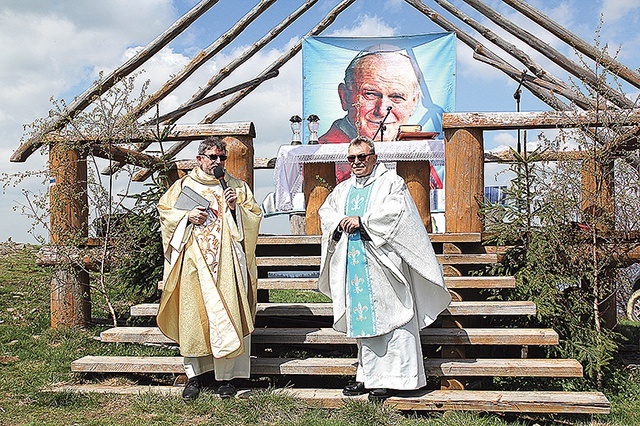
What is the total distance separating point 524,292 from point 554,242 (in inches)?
20.0

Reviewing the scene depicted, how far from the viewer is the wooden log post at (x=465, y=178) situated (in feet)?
23.0

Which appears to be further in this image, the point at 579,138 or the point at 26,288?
the point at 26,288

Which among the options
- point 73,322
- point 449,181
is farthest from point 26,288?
point 449,181

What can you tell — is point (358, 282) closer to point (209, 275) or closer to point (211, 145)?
point (209, 275)

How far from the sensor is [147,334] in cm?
641

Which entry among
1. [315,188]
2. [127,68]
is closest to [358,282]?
Result: [315,188]

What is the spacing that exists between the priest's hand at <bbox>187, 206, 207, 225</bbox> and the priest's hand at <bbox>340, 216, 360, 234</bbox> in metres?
1.06

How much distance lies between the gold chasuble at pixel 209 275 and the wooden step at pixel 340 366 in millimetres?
503

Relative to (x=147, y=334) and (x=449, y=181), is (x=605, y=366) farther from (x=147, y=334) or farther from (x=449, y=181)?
(x=147, y=334)

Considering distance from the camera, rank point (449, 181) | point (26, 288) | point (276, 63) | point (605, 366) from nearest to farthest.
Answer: point (605, 366) → point (449, 181) → point (26, 288) → point (276, 63)

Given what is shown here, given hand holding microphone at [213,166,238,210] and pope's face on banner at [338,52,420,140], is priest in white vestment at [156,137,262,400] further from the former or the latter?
pope's face on banner at [338,52,420,140]

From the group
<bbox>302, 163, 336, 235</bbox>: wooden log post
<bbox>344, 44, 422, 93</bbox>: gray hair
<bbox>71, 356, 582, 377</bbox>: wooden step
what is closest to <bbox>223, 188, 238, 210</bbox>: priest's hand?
<bbox>71, 356, 582, 377</bbox>: wooden step

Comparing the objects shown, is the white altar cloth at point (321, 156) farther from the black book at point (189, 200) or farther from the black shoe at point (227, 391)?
the black shoe at point (227, 391)

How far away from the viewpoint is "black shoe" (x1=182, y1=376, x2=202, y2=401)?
5551mm
